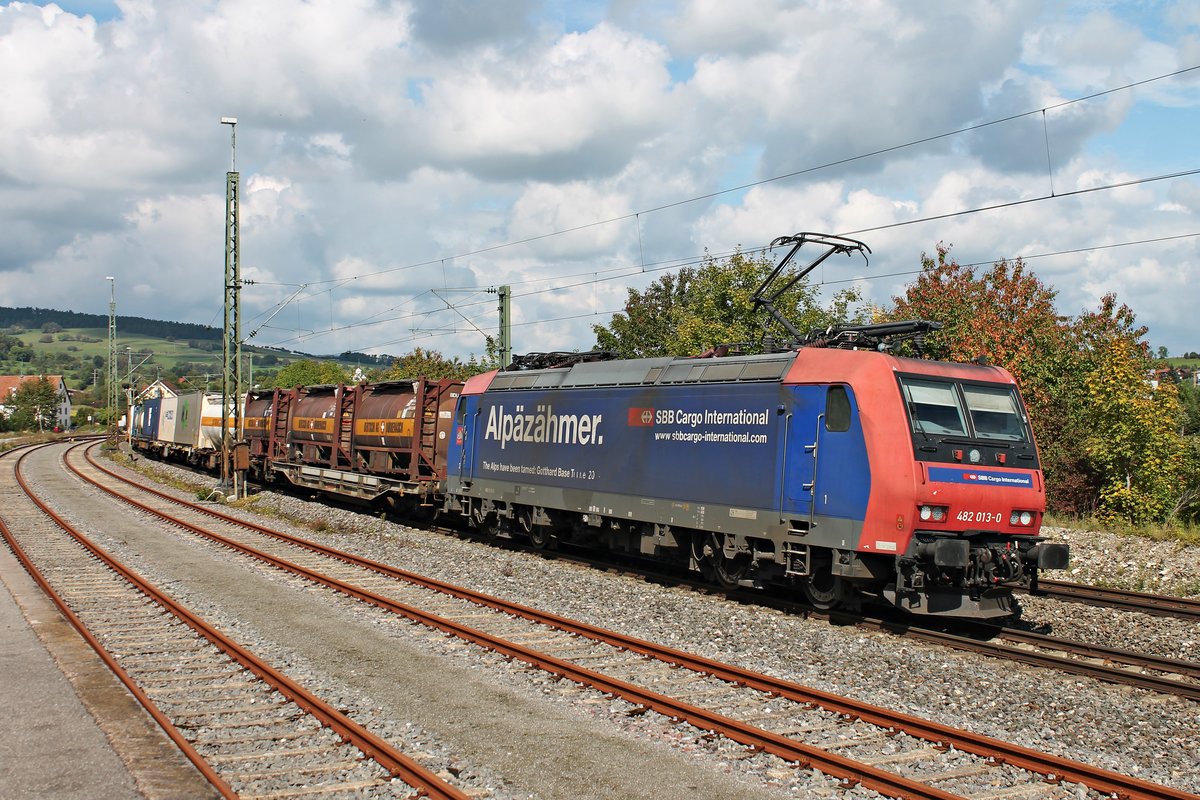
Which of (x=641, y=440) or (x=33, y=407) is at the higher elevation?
(x=33, y=407)

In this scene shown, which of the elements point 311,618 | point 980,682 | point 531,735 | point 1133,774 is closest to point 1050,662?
point 980,682

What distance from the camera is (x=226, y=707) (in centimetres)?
912

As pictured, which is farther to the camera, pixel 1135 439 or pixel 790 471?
pixel 1135 439

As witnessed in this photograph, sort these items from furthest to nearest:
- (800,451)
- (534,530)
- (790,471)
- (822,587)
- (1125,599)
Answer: (534,530) → (1125,599) → (822,587) → (790,471) → (800,451)

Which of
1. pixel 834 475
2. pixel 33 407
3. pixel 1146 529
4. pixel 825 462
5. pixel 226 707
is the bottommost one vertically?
pixel 226 707

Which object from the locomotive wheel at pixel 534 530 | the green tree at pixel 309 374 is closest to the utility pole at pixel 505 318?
the locomotive wheel at pixel 534 530

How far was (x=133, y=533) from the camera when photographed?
23312mm

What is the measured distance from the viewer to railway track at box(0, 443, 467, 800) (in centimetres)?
719

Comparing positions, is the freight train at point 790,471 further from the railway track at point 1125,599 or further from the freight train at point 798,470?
the railway track at point 1125,599

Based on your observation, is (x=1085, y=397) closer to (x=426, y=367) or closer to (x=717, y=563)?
(x=717, y=563)

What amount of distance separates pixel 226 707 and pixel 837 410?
7.64 metres

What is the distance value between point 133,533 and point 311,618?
40.3 ft

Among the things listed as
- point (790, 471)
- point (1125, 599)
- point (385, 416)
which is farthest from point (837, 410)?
point (385, 416)

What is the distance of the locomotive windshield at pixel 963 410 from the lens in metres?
12.2
